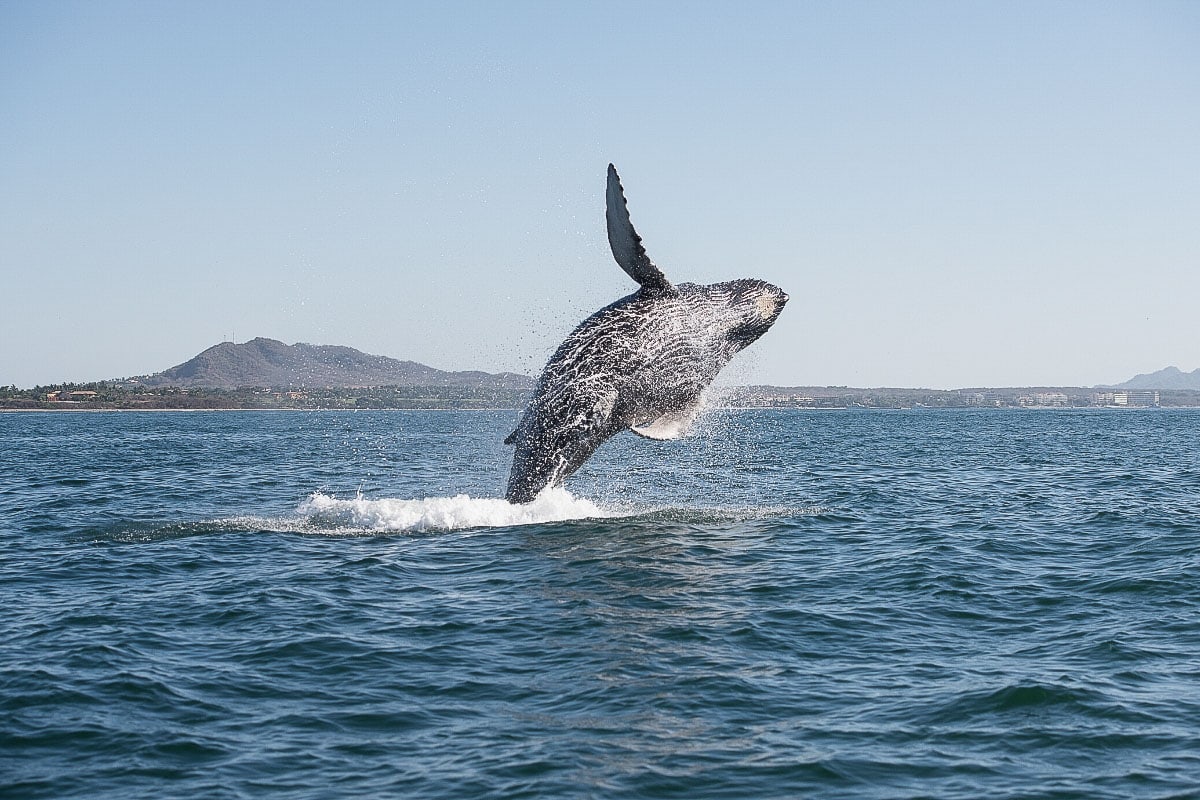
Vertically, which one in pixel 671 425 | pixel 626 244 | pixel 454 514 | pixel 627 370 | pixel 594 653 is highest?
pixel 626 244

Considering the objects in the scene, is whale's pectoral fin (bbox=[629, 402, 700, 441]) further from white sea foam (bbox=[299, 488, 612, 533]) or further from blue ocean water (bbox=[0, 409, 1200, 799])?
white sea foam (bbox=[299, 488, 612, 533])

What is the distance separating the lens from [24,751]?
27.3 ft

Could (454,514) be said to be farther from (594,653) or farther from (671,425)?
(594,653)

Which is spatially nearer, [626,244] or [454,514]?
[626,244]

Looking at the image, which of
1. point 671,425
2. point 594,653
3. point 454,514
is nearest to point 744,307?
point 671,425

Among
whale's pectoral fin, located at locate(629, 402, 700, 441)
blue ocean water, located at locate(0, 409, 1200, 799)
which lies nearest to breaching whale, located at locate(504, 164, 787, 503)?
whale's pectoral fin, located at locate(629, 402, 700, 441)

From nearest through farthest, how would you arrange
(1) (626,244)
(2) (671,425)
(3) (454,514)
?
(1) (626,244) → (2) (671,425) → (3) (454,514)

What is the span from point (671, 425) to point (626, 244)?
3.55m

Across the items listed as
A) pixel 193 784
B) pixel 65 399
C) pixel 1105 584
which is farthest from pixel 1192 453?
pixel 65 399

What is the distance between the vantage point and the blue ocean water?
26.2 ft

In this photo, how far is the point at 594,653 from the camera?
10.7 m

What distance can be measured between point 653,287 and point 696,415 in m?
2.51

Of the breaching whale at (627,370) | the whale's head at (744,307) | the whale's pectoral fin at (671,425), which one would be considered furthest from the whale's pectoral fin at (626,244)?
the whale's pectoral fin at (671,425)

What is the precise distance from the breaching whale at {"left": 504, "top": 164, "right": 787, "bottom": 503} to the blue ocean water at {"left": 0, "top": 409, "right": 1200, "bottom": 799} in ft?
5.04
